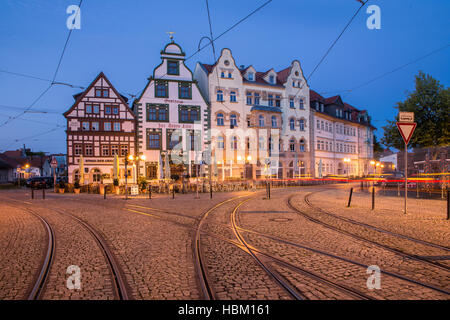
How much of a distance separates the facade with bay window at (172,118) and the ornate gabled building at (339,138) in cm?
1805

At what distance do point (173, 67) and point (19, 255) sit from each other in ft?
104

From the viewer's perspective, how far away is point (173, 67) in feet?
114

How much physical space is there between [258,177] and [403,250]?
31449 millimetres

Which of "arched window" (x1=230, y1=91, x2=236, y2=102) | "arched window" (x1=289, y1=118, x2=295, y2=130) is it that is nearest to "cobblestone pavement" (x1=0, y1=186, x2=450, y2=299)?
"arched window" (x1=230, y1=91, x2=236, y2=102)

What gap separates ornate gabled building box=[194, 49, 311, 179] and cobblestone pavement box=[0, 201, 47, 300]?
86.5 feet

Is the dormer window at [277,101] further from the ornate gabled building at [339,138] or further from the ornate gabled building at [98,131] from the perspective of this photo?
the ornate gabled building at [98,131]

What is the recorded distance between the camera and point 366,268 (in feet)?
15.7

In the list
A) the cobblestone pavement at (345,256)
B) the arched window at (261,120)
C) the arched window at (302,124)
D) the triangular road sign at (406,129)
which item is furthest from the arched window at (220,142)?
the cobblestone pavement at (345,256)

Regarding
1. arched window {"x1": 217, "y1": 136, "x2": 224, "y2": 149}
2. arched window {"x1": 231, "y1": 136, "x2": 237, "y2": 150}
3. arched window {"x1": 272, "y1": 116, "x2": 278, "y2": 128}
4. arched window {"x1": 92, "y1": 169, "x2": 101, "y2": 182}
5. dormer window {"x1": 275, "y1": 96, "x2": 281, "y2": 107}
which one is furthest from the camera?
dormer window {"x1": 275, "y1": 96, "x2": 281, "y2": 107}

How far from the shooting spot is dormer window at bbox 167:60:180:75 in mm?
34375

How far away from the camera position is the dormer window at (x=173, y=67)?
113 ft

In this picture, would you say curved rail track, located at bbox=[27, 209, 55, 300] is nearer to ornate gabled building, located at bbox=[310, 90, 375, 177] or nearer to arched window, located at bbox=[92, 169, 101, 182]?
arched window, located at bbox=[92, 169, 101, 182]
